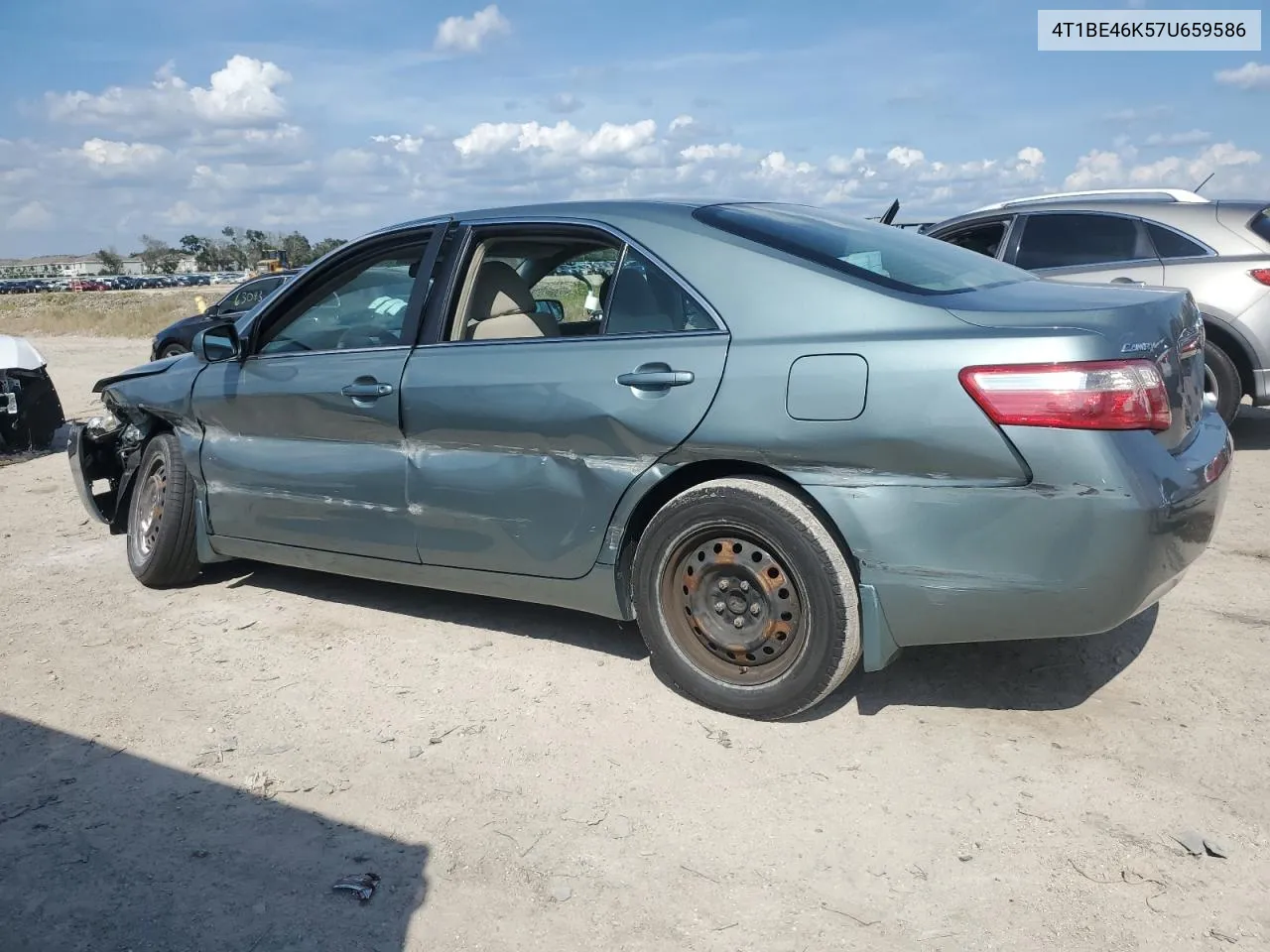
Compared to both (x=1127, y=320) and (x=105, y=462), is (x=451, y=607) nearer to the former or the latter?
→ (x=105, y=462)

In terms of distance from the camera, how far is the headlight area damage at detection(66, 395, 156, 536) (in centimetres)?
584

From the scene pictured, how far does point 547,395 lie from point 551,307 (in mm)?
655

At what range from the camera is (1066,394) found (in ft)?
9.95

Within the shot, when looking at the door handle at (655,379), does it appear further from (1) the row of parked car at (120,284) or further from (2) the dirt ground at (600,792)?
(1) the row of parked car at (120,284)

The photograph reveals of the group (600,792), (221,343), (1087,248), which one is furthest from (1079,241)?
(600,792)

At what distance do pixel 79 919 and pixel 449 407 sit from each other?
2.08 metres

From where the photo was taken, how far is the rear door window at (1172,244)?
24.8ft

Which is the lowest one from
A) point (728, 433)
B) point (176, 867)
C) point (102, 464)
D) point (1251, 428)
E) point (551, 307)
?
point (1251, 428)

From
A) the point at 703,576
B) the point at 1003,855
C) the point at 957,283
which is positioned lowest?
the point at 1003,855

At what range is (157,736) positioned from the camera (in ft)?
12.4

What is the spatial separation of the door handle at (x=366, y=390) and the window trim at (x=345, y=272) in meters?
0.15

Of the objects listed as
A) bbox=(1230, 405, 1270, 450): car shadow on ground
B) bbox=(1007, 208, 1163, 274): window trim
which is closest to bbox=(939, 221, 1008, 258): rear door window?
bbox=(1007, 208, 1163, 274): window trim

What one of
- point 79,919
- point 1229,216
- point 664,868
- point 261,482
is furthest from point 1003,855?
point 1229,216

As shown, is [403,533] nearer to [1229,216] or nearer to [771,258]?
[771,258]
